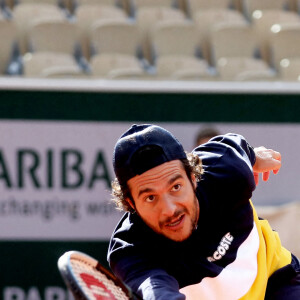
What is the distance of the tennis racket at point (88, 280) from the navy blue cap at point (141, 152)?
0.37m

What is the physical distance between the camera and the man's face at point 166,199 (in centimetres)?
258

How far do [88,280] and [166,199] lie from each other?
433 millimetres

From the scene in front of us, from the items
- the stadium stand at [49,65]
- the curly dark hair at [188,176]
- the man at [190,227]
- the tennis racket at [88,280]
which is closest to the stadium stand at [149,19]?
the stadium stand at [49,65]

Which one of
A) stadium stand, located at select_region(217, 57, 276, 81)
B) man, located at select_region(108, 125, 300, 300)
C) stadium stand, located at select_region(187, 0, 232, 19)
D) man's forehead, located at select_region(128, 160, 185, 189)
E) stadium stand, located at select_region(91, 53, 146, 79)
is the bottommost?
stadium stand, located at select_region(217, 57, 276, 81)

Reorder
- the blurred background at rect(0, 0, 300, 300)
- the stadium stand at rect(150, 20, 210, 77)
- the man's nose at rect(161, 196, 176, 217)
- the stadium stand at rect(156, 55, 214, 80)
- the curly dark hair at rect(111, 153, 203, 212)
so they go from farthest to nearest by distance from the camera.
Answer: the stadium stand at rect(150, 20, 210, 77), the stadium stand at rect(156, 55, 214, 80), the blurred background at rect(0, 0, 300, 300), the curly dark hair at rect(111, 153, 203, 212), the man's nose at rect(161, 196, 176, 217)

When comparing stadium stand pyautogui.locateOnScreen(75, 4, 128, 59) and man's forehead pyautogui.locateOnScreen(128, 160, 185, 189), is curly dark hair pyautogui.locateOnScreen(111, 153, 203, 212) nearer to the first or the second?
man's forehead pyautogui.locateOnScreen(128, 160, 185, 189)

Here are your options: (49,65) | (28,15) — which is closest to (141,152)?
(49,65)

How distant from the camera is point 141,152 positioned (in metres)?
2.60

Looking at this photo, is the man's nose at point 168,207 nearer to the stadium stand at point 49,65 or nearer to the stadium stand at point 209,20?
the stadium stand at point 49,65

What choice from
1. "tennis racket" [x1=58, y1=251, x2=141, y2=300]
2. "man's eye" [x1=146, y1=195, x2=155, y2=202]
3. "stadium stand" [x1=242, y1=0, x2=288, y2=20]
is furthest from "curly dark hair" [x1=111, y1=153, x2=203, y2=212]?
"stadium stand" [x1=242, y1=0, x2=288, y2=20]

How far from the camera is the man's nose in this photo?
255cm

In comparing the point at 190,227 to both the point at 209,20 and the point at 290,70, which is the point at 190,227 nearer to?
A: the point at 290,70

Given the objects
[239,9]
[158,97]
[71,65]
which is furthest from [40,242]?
[239,9]

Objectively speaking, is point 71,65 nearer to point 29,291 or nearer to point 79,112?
point 79,112
